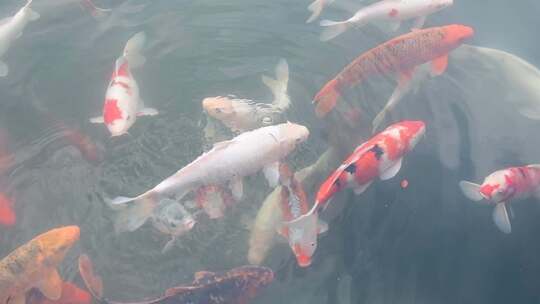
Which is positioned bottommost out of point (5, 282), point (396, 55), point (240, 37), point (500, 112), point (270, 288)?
point (270, 288)

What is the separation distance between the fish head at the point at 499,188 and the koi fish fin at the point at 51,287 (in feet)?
10.3

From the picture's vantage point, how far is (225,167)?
3.35m

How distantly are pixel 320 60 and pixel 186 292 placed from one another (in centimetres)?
286

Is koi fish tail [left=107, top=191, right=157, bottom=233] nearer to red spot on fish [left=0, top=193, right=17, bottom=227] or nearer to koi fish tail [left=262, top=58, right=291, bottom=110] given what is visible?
red spot on fish [left=0, top=193, right=17, bottom=227]

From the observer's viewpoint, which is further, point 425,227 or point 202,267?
point 425,227

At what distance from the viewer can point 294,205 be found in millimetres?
3592

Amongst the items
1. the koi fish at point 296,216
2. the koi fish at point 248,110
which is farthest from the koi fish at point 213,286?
the koi fish at point 248,110

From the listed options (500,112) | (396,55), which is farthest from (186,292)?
(500,112)

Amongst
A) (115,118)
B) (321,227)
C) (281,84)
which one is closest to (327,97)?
(281,84)

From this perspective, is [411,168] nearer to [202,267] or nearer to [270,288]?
[270,288]

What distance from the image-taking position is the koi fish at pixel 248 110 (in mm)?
4176

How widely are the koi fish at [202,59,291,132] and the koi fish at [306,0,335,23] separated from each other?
3.64 ft

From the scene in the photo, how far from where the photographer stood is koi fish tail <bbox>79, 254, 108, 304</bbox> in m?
3.45

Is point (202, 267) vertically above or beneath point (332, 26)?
beneath
